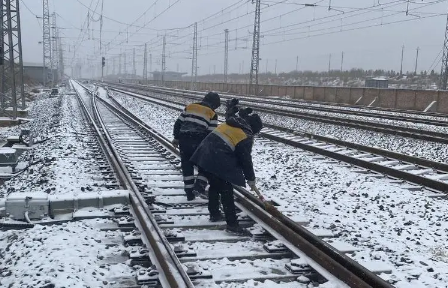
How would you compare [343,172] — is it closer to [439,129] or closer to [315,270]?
[315,270]

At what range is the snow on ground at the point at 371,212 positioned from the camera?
498 cm

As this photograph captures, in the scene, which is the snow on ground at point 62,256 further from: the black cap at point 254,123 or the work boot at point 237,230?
the black cap at point 254,123

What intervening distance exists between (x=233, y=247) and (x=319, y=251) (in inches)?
39.2

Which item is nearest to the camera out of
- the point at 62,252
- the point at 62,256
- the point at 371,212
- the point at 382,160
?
the point at 62,256

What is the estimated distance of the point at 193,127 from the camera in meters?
7.36

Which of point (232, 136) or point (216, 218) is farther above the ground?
point (232, 136)

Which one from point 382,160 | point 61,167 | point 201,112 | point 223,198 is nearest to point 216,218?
point 223,198

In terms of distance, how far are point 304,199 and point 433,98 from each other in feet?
73.9

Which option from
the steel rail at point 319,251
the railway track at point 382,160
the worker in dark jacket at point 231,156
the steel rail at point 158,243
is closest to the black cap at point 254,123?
the worker in dark jacket at point 231,156

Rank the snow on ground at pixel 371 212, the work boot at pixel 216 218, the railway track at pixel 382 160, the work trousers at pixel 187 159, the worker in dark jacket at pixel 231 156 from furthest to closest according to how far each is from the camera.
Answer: the railway track at pixel 382 160
the work trousers at pixel 187 159
the work boot at pixel 216 218
the worker in dark jacket at pixel 231 156
the snow on ground at pixel 371 212

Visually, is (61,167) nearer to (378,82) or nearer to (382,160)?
(382,160)

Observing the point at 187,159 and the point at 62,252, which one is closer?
the point at 62,252

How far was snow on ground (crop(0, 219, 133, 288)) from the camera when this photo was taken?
14.0 feet

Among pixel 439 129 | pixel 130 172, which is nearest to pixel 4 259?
pixel 130 172
